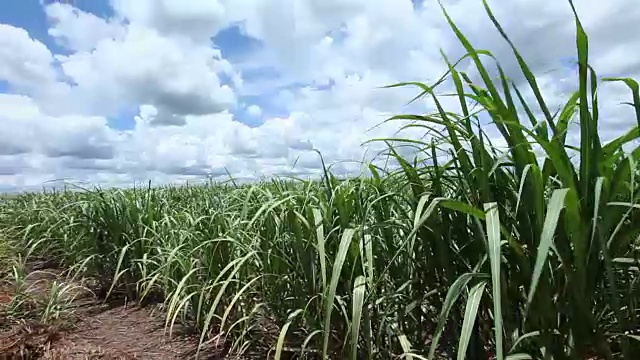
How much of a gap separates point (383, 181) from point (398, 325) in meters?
0.48

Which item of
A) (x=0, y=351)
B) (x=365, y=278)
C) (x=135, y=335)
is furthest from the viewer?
(x=135, y=335)

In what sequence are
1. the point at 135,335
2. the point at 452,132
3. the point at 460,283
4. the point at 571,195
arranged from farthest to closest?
the point at 135,335, the point at 452,132, the point at 460,283, the point at 571,195

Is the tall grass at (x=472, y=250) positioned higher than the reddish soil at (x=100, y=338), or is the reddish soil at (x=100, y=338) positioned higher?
the tall grass at (x=472, y=250)

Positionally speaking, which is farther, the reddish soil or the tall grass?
the reddish soil

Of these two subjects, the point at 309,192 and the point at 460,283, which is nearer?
the point at 460,283

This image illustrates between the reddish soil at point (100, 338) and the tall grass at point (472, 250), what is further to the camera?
the reddish soil at point (100, 338)

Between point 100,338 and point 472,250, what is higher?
point 472,250

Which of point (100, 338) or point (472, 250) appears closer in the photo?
point (472, 250)

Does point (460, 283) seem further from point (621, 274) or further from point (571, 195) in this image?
point (621, 274)

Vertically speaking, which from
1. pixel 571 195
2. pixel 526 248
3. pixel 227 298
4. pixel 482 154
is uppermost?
pixel 482 154

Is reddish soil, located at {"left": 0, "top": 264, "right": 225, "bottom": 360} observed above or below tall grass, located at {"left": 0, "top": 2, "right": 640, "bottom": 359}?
below

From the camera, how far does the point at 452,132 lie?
1.39 meters

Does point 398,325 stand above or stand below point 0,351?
above

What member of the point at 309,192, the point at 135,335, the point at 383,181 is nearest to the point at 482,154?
the point at 383,181
